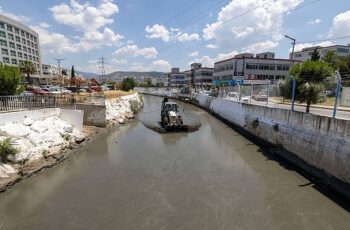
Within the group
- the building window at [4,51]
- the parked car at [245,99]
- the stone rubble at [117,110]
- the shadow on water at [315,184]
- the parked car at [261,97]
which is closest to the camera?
the shadow on water at [315,184]

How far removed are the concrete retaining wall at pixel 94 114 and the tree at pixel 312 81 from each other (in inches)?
693

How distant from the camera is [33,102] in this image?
16.8 meters

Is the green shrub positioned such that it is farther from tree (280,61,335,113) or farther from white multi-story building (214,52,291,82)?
white multi-story building (214,52,291,82)

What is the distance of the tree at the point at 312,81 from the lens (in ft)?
50.7

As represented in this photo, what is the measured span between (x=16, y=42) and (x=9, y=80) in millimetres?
80111

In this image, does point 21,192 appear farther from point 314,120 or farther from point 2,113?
point 314,120

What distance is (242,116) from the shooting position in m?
25.2

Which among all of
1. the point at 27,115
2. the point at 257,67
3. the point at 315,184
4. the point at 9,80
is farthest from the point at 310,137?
the point at 257,67

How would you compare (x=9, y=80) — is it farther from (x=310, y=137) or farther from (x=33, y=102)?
(x=310, y=137)

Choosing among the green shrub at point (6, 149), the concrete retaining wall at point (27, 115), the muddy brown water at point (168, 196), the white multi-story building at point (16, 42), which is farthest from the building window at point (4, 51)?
the green shrub at point (6, 149)

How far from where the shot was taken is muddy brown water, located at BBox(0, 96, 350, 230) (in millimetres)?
8875

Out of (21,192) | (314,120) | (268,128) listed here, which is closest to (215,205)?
(314,120)

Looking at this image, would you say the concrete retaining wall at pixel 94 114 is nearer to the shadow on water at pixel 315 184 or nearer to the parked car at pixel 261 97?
the shadow on water at pixel 315 184

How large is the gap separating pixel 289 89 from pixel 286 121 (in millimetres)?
2614
